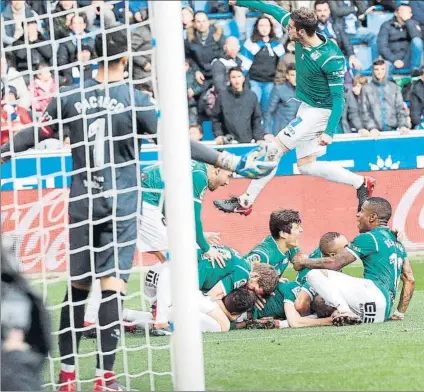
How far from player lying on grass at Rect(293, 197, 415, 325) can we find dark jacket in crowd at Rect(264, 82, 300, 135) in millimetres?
4656

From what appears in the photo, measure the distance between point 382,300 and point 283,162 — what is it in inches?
156

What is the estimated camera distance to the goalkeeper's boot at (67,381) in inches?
243

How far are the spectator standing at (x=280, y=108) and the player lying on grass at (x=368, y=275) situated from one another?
15.2 feet

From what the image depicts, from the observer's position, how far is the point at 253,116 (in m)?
12.9

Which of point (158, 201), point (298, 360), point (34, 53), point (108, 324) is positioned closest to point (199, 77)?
point (34, 53)

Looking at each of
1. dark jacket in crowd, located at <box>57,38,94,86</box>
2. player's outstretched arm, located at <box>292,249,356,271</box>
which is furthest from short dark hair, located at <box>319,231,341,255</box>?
dark jacket in crowd, located at <box>57,38,94,86</box>

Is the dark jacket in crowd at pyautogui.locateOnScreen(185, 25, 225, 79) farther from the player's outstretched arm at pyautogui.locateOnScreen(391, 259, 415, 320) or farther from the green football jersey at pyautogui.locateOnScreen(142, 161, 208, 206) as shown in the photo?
the player's outstretched arm at pyautogui.locateOnScreen(391, 259, 415, 320)

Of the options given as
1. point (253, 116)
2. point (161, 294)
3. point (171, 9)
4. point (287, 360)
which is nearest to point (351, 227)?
point (253, 116)

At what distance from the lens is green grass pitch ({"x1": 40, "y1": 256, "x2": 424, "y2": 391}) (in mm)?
6121

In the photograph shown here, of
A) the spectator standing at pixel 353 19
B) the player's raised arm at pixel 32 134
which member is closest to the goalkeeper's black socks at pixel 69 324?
the player's raised arm at pixel 32 134

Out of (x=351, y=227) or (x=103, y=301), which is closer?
(x=103, y=301)

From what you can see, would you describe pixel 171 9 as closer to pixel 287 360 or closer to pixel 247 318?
pixel 287 360

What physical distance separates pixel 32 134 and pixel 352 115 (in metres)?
7.56

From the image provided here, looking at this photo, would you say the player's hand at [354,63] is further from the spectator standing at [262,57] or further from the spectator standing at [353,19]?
the spectator standing at [262,57]
